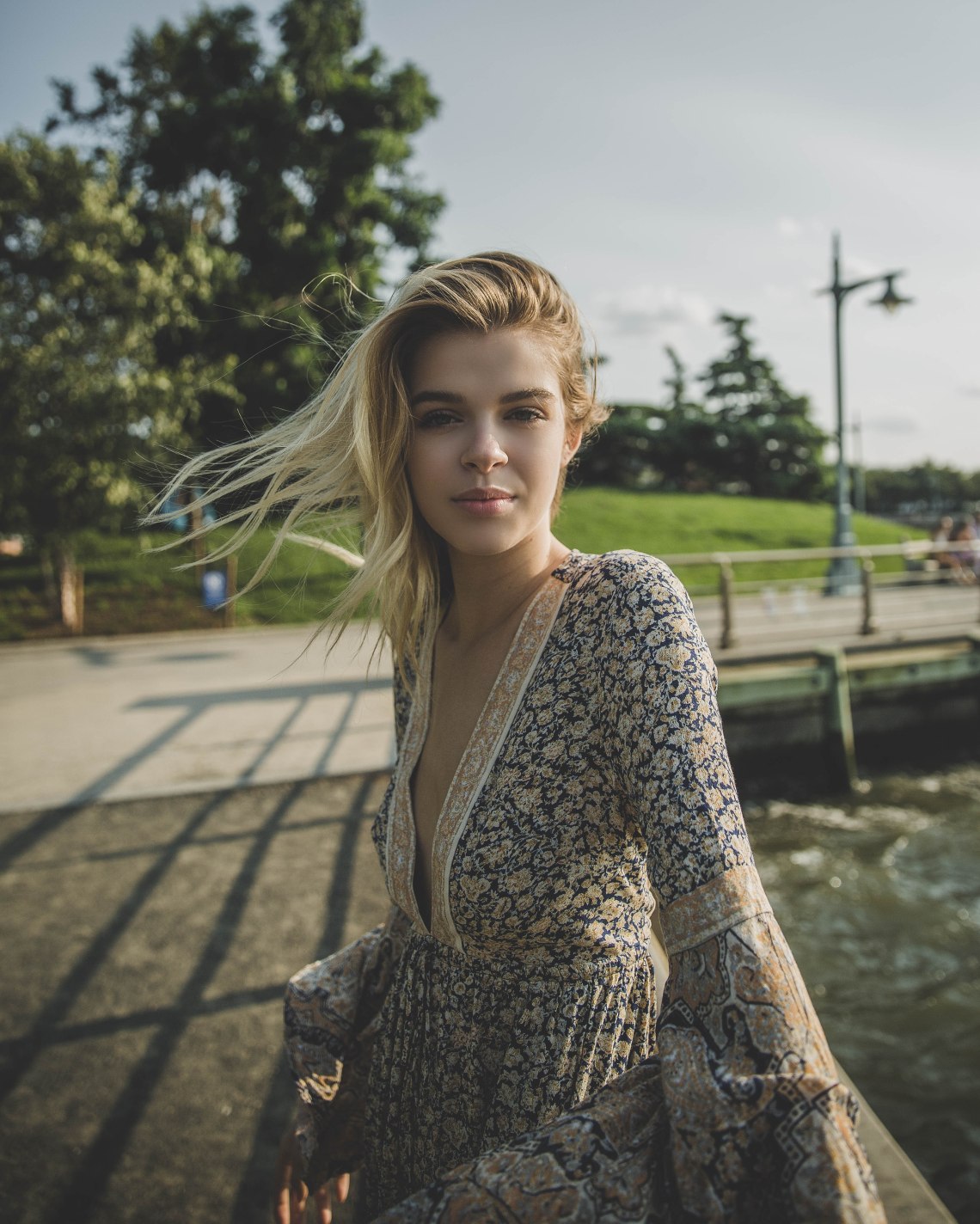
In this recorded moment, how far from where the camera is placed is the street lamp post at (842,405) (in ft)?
51.1

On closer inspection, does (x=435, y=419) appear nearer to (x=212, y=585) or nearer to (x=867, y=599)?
(x=867, y=599)

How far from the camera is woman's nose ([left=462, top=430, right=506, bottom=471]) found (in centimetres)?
141

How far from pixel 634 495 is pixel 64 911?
30247 millimetres

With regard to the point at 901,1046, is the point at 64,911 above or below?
above

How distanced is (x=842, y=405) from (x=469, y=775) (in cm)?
1746

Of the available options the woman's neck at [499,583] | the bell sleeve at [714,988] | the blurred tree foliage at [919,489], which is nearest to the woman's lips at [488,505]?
the woman's neck at [499,583]

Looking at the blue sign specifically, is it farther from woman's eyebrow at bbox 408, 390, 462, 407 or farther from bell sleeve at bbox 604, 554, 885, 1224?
bell sleeve at bbox 604, 554, 885, 1224

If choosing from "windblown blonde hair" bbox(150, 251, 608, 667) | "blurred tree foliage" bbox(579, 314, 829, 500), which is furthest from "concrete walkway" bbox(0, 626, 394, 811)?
"blurred tree foliage" bbox(579, 314, 829, 500)

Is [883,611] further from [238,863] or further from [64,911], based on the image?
[64,911]

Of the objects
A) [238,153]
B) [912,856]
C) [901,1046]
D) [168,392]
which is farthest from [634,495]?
[901,1046]

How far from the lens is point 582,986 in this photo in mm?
1312

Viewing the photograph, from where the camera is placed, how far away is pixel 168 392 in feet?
50.1

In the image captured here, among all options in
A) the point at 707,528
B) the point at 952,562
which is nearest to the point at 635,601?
the point at 952,562

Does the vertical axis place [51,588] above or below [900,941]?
above
